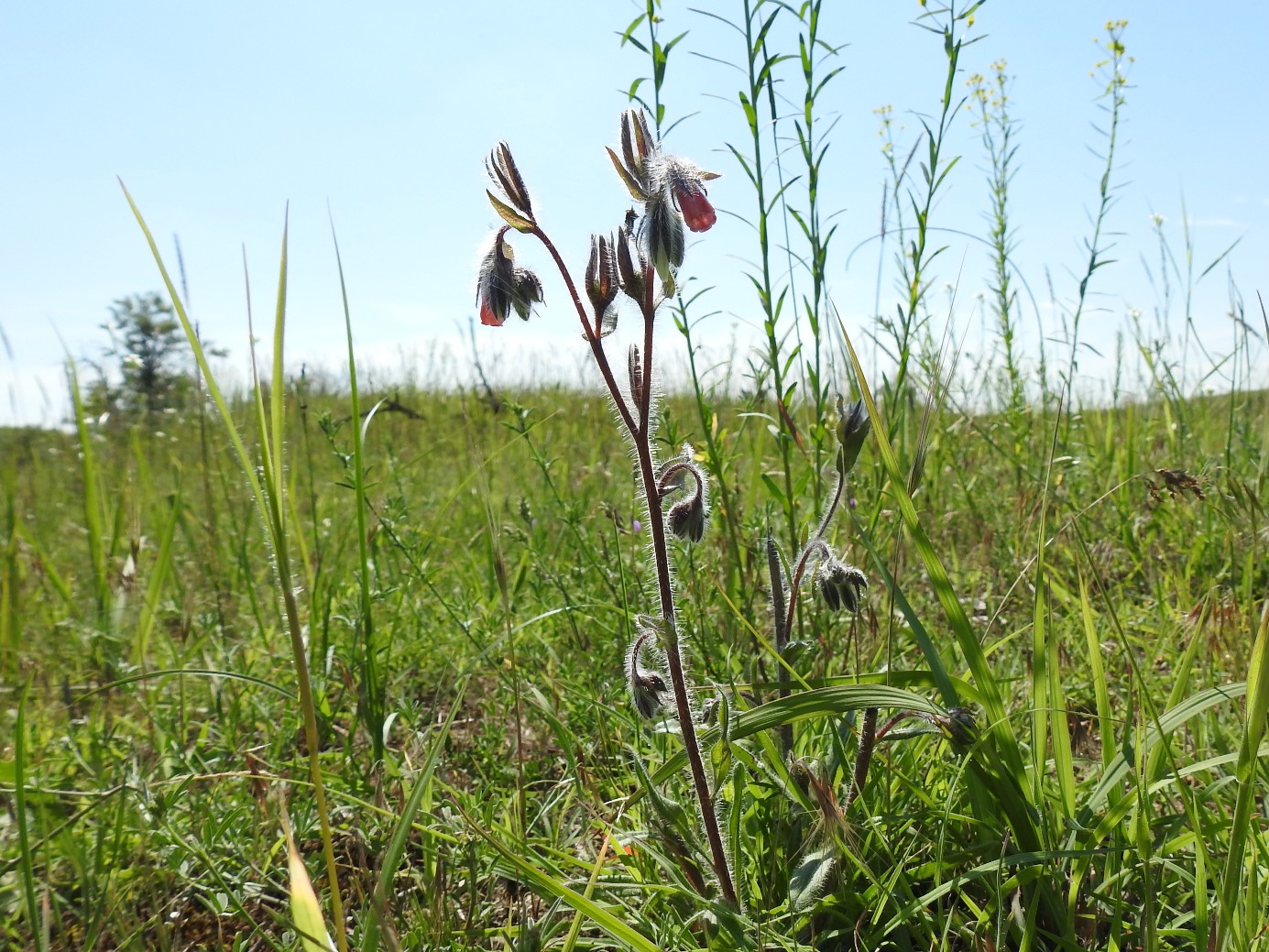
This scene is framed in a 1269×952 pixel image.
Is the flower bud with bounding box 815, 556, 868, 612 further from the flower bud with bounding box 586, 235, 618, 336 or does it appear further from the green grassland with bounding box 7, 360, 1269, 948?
the flower bud with bounding box 586, 235, 618, 336

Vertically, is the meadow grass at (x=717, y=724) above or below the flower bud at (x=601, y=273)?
below

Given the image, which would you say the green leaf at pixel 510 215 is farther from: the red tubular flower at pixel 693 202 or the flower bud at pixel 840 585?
the flower bud at pixel 840 585

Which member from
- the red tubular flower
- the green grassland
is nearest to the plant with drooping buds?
the red tubular flower

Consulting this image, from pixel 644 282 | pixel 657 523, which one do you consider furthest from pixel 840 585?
pixel 644 282

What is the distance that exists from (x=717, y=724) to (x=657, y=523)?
14.4 inches

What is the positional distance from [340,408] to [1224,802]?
9023 millimetres

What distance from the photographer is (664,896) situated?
1363mm

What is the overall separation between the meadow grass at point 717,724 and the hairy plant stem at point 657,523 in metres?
0.02

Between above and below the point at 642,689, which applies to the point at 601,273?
above

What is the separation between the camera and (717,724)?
1337 millimetres

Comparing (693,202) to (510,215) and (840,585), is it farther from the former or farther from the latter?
(840,585)

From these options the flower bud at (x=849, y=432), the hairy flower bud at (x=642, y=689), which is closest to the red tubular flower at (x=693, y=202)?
the flower bud at (x=849, y=432)

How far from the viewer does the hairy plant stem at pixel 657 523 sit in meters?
1.21

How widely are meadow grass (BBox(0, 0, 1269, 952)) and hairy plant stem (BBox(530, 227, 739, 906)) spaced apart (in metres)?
0.02
